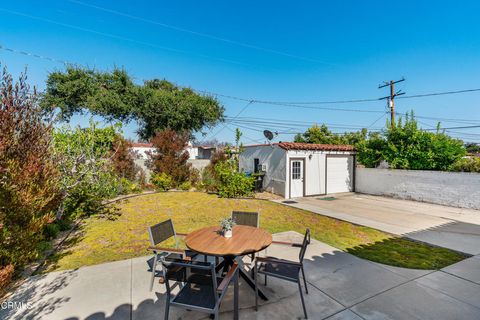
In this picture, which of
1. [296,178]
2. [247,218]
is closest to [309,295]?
[247,218]

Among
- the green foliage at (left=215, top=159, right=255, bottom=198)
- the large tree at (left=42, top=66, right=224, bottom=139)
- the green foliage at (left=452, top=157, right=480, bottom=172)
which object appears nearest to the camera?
the green foliage at (left=452, top=157, right=480, bottom=172)

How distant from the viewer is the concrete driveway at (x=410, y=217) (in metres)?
5.44

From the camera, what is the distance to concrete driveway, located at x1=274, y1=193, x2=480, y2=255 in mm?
5438

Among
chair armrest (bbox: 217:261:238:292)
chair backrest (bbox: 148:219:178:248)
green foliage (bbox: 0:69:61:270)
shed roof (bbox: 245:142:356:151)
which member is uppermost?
shed roof (bbox: 245:142:356:151)

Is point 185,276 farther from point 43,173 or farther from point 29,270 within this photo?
point 29,270

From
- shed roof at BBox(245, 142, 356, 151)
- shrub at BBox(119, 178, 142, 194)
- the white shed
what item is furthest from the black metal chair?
shrub at BBox(119, 178, 142, 194)

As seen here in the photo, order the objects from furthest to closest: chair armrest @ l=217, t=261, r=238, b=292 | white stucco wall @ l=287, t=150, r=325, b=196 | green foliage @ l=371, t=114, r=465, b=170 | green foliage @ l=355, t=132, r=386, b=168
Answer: green foliage @ l=355, t=132, r=386, b=168 < white stucco wall @ l=287, t=150, r=325, b=196 < green foliage @ l=371, t=114, r=465, b=170 < chair armrest @ l=217, t=261, r=238, b=292

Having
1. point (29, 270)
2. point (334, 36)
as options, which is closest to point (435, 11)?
point (334, 36)

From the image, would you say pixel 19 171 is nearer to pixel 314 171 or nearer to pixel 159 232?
pixel 159 232

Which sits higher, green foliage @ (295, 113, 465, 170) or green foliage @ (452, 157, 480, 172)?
green foliage @ (295, 113, 465, 170)

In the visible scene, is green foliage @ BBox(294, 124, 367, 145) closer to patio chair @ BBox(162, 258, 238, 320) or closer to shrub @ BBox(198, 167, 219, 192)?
shrub @ BBox(198, 167, 219, 192)

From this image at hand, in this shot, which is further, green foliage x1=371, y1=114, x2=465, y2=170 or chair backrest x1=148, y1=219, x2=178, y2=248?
green foliage x1=371, y1=114, x2=465, y2=170

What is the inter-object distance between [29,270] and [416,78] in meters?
19.1

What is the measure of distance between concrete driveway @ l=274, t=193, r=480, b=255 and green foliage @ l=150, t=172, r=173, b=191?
637 centimetres
